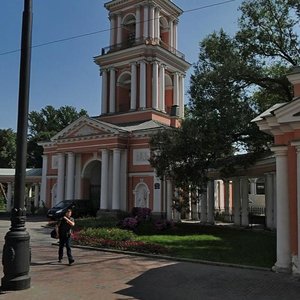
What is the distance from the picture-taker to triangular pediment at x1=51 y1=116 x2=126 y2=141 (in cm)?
3459

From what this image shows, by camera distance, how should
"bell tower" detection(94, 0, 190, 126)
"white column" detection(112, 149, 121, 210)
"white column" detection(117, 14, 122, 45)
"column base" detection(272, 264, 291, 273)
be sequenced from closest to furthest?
"column base" detection(272, 264, 291, 273) < "white column" detection(112, 149, 121, 210) < "bell tower" detection(94, 0, 190, 126) < "white column" detection(117, 14, 122, 45)

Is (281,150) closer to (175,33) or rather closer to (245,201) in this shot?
(245,201)

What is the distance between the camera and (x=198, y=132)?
Result: 80.0ft

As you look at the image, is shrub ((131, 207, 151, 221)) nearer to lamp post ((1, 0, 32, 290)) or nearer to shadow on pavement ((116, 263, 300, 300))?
shadow on pavement ((116, 263, 300, 300))

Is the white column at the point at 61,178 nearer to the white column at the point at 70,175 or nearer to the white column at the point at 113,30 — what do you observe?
the white column at the point at 70,175

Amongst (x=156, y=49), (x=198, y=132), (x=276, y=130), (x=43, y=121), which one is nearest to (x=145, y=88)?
(x=156, y=49)

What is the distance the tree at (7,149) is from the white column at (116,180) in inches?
1541

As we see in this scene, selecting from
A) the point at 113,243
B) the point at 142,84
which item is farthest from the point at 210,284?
the point at 142,84

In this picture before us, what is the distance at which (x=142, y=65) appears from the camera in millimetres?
38531

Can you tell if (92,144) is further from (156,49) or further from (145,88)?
(156,49)

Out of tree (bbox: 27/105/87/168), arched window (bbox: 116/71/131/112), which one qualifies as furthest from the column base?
tree (bbox: 27/105/87/168)

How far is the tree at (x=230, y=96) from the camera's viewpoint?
24.5 m

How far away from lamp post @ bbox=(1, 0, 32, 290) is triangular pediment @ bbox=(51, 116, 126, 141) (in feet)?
79.2

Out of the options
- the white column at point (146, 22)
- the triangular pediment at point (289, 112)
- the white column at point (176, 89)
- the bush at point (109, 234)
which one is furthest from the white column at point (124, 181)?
the triangular pediment at point (289, 112)
